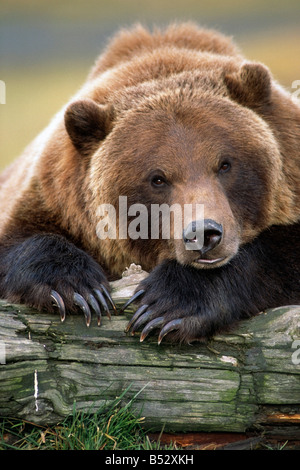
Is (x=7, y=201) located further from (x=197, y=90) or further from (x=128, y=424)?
(x=128, y=424)

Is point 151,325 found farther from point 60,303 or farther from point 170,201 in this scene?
point 170,201

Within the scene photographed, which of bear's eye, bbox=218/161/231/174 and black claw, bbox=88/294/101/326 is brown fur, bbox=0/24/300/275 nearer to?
bear's eye, bbox=218/161/231/174

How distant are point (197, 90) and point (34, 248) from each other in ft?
6.83

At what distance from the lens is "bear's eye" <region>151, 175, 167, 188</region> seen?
559 cm

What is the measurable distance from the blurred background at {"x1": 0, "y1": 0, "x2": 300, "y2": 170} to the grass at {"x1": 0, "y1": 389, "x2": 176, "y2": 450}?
15807 mm

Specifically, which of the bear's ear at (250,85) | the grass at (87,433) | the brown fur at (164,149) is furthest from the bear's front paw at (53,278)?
the bear's ear at (250,85)

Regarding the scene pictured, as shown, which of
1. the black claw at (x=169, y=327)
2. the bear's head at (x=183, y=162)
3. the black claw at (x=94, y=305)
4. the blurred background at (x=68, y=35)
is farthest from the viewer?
the blurred background at (x=68, y=35)

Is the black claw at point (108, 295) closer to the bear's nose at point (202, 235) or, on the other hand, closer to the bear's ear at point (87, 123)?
the bear's nose at point (202, 235)

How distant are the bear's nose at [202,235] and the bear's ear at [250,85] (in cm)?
168

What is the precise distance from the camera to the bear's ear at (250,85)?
5871 mm

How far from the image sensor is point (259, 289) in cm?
562

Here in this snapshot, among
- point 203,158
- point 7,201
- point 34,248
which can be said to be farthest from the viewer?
→ point 7,201


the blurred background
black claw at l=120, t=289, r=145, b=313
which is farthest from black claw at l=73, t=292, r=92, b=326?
the blurred background

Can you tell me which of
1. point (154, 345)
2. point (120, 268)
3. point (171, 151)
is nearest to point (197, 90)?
point (171, 151)
